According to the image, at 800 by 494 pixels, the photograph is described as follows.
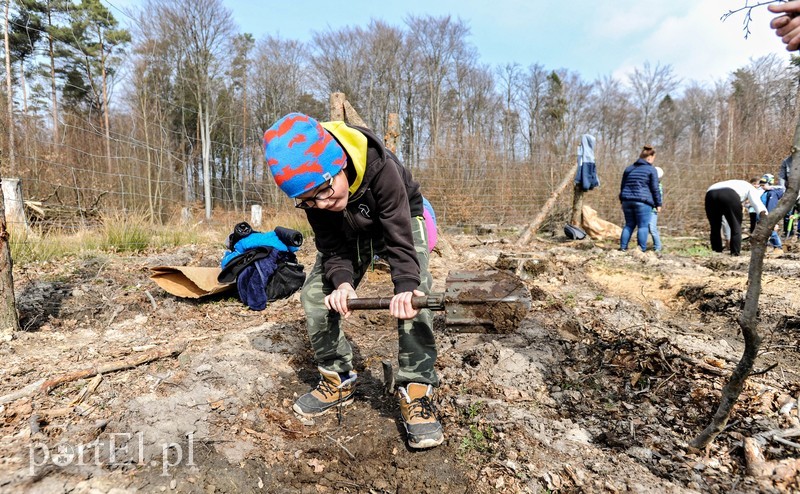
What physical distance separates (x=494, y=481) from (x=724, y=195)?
657cm

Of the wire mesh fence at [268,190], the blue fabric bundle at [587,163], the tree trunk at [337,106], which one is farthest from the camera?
the blue fabric bundle at [587,163]

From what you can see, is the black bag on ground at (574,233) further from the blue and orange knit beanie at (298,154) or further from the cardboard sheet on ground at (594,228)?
the blue and orange knit beanie at (298,154)

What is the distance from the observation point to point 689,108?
109ft

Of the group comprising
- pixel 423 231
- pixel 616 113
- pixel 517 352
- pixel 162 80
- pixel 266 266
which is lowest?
pixel 517 352

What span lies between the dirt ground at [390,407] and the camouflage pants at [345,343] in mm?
258

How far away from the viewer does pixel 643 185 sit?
263 inches

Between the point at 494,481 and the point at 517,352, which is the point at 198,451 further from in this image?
the point at 517,352

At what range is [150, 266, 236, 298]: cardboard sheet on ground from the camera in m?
3.83

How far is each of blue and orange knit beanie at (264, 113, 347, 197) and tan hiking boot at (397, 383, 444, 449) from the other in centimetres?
106

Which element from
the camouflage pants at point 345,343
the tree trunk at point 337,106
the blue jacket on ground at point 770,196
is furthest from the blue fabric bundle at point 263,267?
the blue jacket on ground at point 770,196

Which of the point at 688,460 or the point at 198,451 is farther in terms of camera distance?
the point at 198,451

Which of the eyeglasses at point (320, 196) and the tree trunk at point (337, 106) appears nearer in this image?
the eyeglasses at point (320, 196)

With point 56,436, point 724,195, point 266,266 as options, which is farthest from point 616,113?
point 56,436

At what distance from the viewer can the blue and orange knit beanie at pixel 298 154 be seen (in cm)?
170
